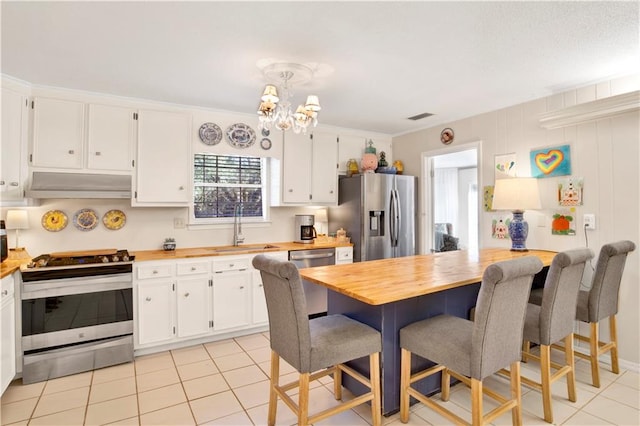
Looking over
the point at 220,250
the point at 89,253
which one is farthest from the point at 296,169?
the point at 89,253

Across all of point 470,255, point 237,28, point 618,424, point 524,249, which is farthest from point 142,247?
point 618,424

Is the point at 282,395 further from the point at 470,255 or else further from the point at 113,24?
the point at 113,24

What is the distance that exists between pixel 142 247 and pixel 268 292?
2.24 metres

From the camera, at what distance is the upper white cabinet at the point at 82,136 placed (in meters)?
2.95

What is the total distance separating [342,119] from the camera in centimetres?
420

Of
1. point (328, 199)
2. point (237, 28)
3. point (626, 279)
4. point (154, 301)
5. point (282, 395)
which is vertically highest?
point (237, 28)

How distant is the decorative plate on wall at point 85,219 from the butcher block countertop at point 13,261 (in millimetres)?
448

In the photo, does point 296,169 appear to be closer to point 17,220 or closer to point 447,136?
point 447,136

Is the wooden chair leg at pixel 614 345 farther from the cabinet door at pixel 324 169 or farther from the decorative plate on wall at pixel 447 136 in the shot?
the cabinet door at pixel 324 169

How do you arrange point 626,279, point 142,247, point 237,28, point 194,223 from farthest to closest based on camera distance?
point 194,223 → point 142,247 → point 626,279 → point 237,28

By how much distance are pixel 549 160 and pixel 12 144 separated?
4657 mm

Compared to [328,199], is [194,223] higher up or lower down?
lower down

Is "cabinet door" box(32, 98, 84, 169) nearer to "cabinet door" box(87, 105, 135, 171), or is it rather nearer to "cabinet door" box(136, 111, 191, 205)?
"cabinet door" box(87, 105, 135, 171)

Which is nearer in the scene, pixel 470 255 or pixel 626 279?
pixel 626 279
